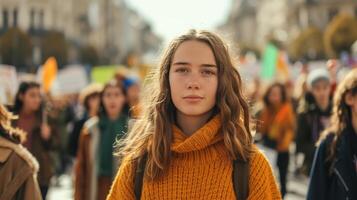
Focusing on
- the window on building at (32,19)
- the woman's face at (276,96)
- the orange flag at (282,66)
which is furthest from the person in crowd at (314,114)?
the window on building at (32,19)

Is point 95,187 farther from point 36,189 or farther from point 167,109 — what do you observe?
point 167,109

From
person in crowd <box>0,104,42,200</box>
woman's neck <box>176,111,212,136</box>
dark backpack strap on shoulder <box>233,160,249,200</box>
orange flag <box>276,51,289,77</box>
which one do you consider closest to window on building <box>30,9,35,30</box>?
orange flag <box>276,51,289,77</box>

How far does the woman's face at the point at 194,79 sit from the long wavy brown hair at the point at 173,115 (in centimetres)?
3

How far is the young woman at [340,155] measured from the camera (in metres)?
4.10

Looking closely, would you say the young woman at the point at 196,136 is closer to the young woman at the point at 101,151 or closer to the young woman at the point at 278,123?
the young woman at the point at 101,151

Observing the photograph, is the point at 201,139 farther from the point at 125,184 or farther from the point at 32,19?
the point at 32,19

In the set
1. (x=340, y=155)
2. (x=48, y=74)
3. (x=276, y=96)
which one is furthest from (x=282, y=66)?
(x=340, y=155)

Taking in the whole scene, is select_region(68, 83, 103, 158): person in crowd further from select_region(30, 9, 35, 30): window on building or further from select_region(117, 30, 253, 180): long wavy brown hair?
select_region(30, 9, 35, 30): window on building

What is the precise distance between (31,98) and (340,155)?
11.5 ft

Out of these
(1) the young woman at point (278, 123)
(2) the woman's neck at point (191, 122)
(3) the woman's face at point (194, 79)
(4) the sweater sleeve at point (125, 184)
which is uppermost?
(3) the woman's face at point (194, 79)

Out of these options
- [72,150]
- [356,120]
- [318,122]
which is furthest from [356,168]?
[72,150]

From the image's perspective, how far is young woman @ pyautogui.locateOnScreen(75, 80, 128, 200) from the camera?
607cm

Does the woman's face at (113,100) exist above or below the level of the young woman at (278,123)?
above

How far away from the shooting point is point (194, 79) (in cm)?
273
